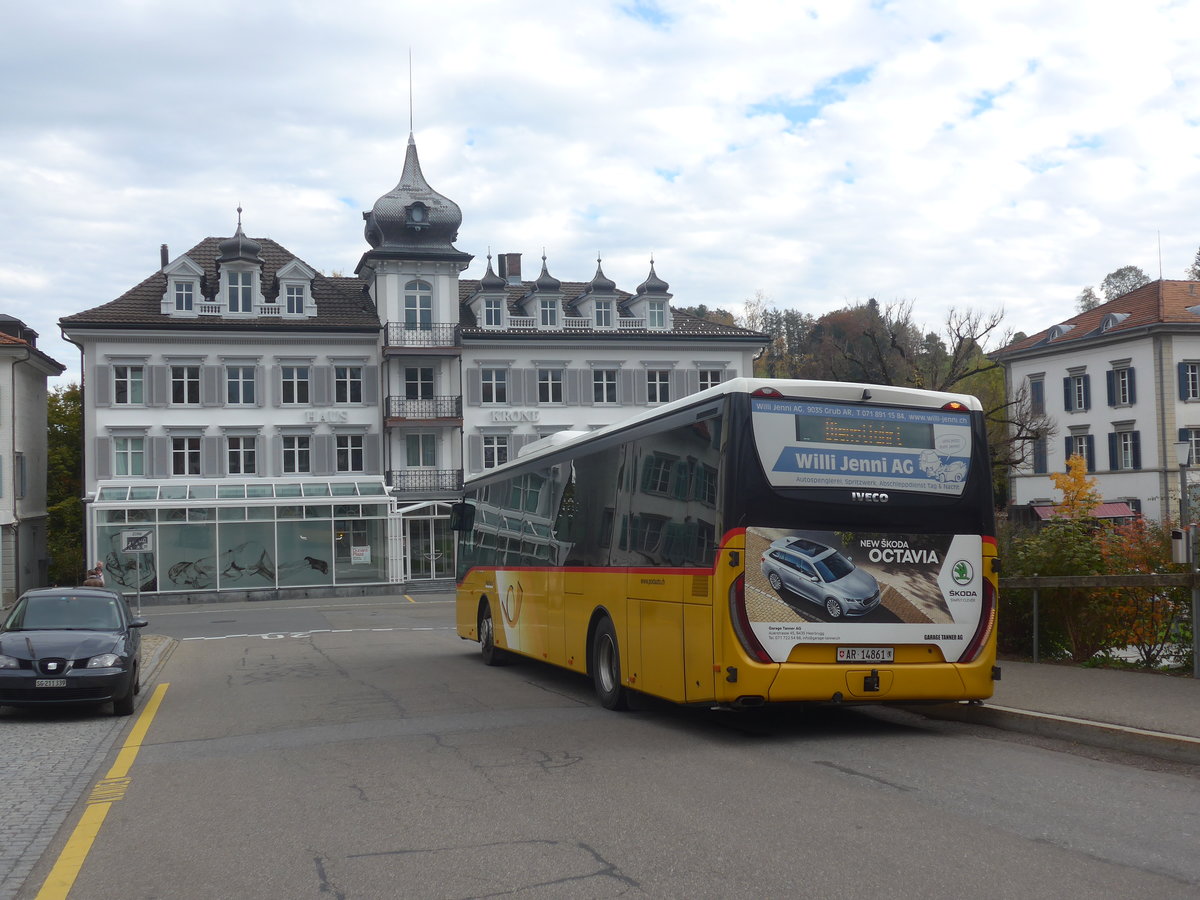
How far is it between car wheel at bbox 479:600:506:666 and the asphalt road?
5564mm

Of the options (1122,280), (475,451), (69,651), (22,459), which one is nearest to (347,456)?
(475,451)

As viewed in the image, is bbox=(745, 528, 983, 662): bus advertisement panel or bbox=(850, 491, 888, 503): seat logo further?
bbox=(850, 491, 888, 503): seat logo

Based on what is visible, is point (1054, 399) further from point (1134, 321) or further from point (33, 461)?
point (33, 461)

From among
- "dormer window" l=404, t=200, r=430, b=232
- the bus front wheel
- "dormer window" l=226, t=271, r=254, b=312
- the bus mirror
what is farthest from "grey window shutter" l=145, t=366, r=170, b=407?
the bus front wheel

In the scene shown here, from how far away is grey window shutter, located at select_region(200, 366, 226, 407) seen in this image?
51.8 meters

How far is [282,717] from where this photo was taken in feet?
46.6

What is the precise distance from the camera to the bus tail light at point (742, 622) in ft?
35.8

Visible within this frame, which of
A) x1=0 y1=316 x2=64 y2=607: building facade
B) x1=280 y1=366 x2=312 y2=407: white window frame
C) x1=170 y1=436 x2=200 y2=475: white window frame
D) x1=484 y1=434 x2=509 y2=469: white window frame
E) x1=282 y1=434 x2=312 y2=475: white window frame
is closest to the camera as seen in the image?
x1=0 y1=316 x2=64 y2=607: building facade

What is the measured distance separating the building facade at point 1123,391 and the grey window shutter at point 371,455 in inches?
1154

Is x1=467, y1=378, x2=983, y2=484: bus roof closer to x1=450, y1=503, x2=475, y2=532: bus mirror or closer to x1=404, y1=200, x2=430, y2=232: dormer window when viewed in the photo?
x1=450, y1=503, x2=475, y2=532: bus mirror

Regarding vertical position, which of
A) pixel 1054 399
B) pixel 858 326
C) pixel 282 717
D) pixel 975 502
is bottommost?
pixel 282 717

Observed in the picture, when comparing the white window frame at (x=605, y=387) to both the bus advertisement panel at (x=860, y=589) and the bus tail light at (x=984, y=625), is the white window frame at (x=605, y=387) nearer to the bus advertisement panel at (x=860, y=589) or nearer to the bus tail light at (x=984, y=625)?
the bus tail light at (x=984, y=625)

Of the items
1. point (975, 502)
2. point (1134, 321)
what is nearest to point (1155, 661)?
point (975, 502)

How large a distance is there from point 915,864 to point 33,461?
180ft
